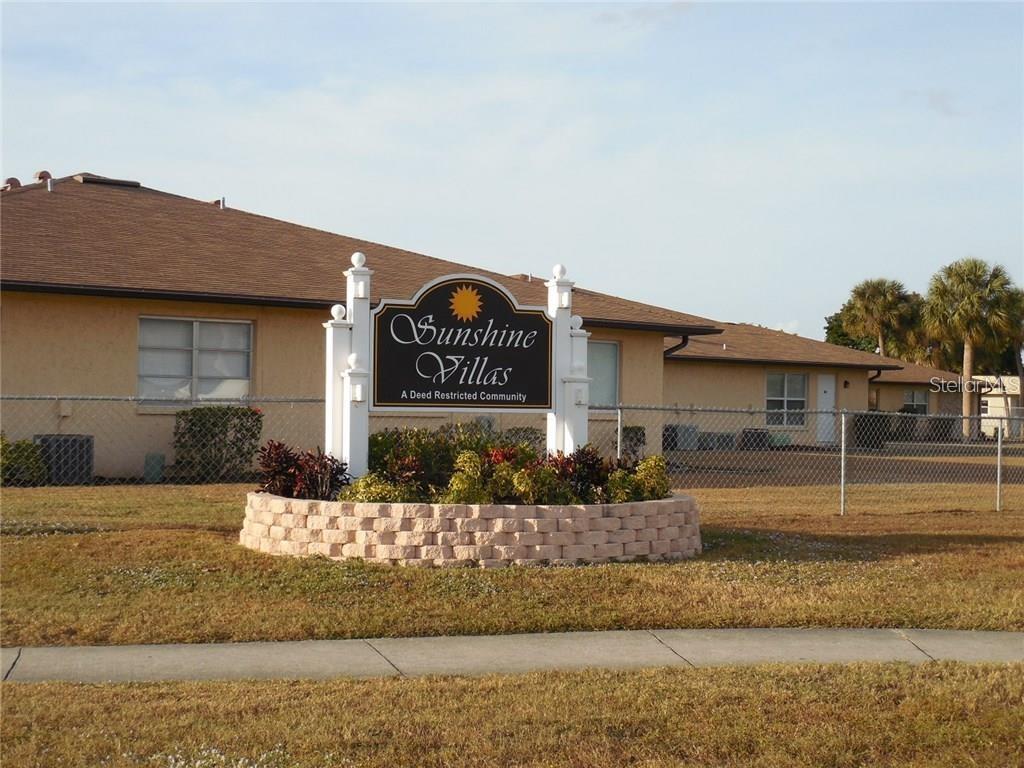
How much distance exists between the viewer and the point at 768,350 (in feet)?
110

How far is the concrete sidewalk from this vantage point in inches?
282

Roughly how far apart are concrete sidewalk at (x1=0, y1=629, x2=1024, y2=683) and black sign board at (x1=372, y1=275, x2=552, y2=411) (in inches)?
150

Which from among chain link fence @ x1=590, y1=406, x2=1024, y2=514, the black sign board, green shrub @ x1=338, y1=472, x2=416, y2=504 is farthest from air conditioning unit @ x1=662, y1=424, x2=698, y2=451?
green shrub @ x1=338, y1=472, x2=416, y2=504

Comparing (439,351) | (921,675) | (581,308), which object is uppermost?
(581,308)

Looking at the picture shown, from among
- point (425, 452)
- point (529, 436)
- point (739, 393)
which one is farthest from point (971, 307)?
point (425, 452)

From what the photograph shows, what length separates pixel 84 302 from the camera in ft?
57.8

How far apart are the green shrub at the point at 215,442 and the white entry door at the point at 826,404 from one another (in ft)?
67.9

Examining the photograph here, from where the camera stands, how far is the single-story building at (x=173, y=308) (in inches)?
682

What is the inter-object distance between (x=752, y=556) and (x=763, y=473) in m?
12.1

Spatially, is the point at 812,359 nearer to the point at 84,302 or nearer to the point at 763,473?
the point at 763,473

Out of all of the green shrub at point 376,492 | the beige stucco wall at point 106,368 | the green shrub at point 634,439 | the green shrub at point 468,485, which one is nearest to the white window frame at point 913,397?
the green shrub at point 634,439

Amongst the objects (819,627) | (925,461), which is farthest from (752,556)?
(925,461)

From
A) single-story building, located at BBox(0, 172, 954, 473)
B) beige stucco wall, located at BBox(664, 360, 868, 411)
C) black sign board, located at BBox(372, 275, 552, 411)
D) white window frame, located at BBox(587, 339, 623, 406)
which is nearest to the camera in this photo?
black sign board, located at BBox(372, 275, 552, 411)

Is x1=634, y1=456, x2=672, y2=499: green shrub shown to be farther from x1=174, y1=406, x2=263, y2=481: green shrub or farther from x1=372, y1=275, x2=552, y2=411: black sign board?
x1=174, y1=406, x2=263, y2=481: green shrub
